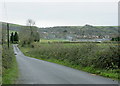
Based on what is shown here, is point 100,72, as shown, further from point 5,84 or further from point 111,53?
point 5,84

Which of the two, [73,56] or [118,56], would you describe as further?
[73,56]

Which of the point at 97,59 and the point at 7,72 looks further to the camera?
the point at 97,59

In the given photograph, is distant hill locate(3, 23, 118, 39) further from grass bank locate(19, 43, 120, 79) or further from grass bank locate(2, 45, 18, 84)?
grass bank locate(2, 45, 18, 84)

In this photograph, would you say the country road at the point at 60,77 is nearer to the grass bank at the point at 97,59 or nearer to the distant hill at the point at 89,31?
the grass bank at the point at 97,59

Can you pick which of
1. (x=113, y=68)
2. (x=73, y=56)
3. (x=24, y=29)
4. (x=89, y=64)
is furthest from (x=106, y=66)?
(x=24, y=29)

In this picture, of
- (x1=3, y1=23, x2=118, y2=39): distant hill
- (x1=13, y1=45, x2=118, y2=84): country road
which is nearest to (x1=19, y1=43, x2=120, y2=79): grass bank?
(x1=13, y1=45, x2=118, y2=84): country road

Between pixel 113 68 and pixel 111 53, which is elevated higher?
pixel 111 53

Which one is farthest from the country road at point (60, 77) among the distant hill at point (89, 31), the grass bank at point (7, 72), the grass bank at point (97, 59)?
the distant hill at point (89, 31)

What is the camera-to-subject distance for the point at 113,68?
15156 millimetres

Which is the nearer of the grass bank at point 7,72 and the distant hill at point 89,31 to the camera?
the grass bank at point 7,72

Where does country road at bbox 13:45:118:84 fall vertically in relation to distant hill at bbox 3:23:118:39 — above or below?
below

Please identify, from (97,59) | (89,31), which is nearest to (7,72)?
(97,59)

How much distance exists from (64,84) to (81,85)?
0.90 m

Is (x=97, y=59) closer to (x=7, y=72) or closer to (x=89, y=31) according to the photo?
(x=7, y=72)
